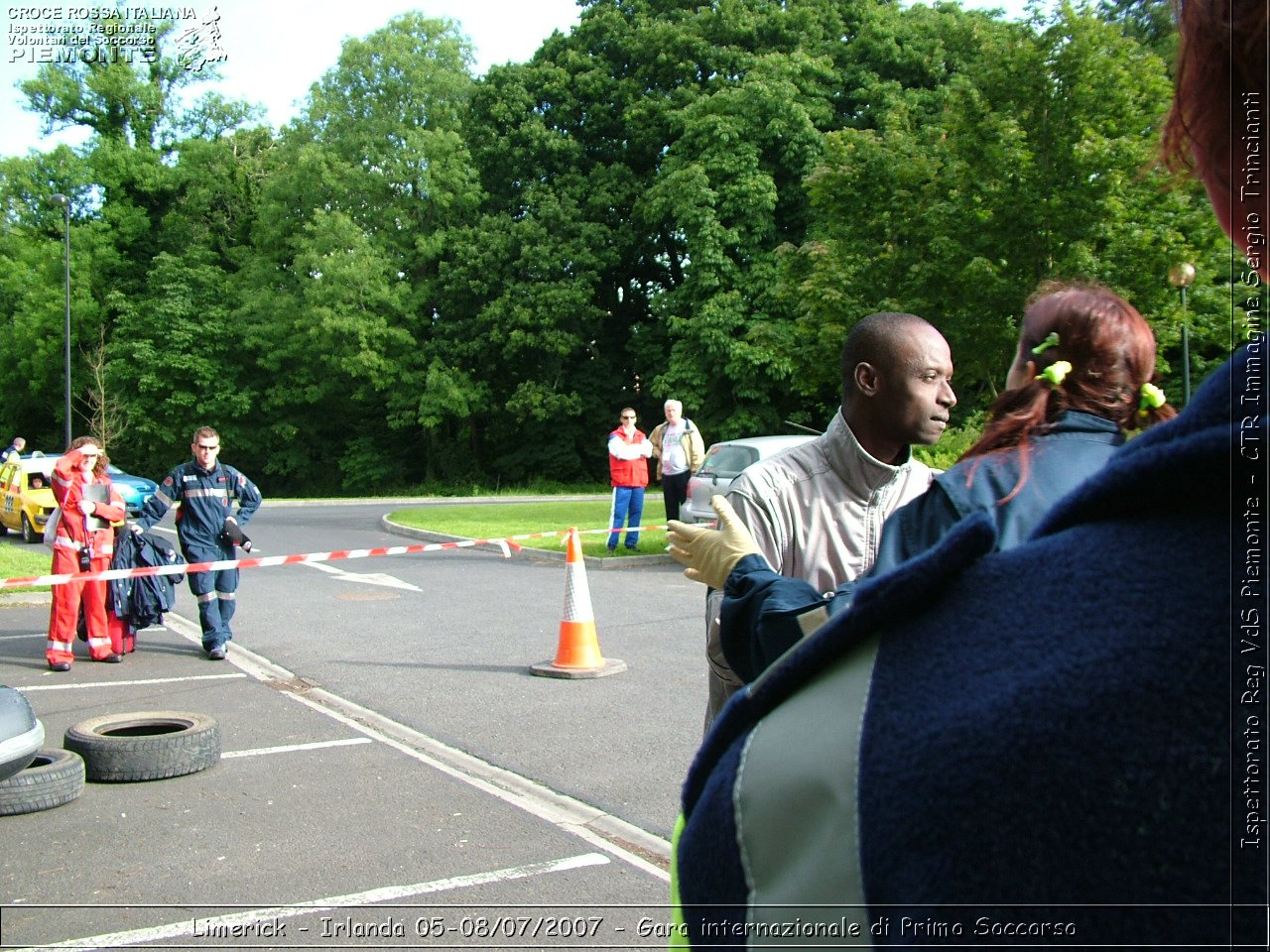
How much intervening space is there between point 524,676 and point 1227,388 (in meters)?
8.08

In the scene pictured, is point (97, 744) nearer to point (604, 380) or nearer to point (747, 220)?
point (747, 220)

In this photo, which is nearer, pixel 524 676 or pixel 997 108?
pixel 524 676

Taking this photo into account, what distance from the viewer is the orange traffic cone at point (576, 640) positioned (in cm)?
841

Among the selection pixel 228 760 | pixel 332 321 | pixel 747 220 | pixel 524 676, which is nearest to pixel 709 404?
pixel 747 220

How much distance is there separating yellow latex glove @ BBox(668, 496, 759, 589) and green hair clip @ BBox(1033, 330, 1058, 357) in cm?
71

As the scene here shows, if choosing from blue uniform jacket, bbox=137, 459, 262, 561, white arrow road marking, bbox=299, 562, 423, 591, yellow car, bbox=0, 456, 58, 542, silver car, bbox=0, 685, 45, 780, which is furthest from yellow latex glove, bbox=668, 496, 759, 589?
yellow car, bbox=0, 456, 58, 542

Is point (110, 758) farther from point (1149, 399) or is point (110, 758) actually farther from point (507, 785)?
point (1149, 399)

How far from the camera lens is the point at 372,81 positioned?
42781 mm

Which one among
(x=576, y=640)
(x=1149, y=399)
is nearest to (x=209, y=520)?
(x=576, y=640)

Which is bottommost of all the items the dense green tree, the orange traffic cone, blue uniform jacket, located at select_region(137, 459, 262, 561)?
the orange traffic cone

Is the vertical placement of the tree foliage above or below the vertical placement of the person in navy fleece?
above

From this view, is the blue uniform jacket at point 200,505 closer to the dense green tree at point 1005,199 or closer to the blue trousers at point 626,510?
the blue trousers at point 626,510

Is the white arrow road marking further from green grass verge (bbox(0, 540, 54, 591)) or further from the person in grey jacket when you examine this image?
the person in grey jacket

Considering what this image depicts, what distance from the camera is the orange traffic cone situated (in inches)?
331
